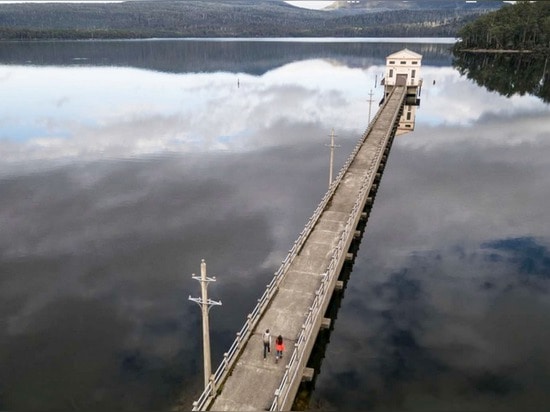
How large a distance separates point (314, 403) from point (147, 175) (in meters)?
38.6

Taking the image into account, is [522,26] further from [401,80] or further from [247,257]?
[247,257]

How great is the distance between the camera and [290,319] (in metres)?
24.5

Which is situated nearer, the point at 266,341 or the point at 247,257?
the point at 266,341

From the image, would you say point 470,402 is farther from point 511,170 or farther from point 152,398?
point 511,170

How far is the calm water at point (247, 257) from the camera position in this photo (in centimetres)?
A: 2391

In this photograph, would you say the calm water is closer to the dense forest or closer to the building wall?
the building wall

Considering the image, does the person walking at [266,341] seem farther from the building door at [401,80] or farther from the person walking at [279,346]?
the building door at [401,80]

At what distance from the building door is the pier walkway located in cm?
7396

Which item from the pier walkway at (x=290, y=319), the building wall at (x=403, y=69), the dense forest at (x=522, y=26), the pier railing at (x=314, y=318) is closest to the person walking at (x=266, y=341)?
the pier walkway at (x=290, y=319)

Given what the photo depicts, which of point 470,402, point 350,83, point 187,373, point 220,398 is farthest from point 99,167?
point 350,83

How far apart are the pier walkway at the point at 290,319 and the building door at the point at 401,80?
73960mm

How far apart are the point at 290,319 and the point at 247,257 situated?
→ 1210 cm

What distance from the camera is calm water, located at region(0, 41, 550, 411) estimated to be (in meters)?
23.9

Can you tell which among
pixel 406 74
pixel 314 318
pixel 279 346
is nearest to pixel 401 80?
pixel 406 74
